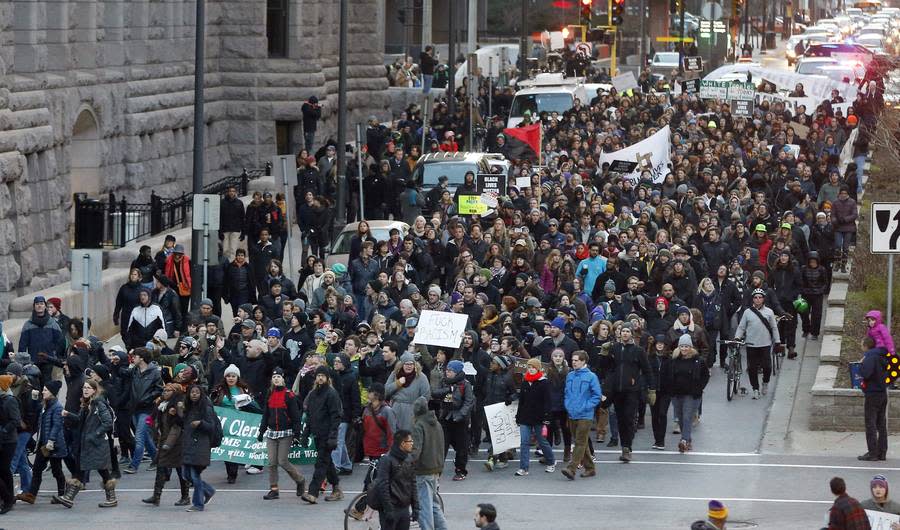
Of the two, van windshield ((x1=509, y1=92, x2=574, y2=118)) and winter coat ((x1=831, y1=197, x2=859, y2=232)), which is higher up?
van windshield ((x1=509, y1=92, x2=574, y2=118))

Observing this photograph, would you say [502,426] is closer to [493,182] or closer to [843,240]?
[843,240]

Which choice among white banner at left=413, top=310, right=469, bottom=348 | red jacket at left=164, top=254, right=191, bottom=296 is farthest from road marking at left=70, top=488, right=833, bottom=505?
red jacket at left=164, top=254, right=191, bottom=296

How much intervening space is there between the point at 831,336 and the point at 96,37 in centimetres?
1393

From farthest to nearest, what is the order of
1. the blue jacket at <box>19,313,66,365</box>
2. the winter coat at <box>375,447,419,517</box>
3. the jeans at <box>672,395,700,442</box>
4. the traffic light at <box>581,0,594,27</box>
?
1. the traffic light at <box>581,0,594,27</box>
2. the blue jacket at <box>19,313,66,365</box>
3. the jeans at <box>672,395,700,442</box>
4. the winter coat at <box>375,447,419,517</box>

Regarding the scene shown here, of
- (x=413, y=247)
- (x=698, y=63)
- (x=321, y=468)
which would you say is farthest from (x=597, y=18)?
(x=321, y=468)

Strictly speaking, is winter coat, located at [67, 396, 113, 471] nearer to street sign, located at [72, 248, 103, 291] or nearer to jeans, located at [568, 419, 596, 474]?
jeans, located at [568, 419, 596, 474]

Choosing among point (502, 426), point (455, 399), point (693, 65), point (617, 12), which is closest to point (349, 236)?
point (502, 426)

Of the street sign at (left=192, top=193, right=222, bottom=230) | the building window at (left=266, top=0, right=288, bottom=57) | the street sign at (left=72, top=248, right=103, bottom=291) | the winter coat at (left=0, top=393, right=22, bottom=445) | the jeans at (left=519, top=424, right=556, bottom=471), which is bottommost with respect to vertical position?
the jeans at (left=519, top=424, right=556, bottom=471)

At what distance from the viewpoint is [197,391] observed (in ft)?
61.5

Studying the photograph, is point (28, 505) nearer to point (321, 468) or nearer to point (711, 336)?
point (321, 468)

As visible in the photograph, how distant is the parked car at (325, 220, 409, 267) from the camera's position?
96.9 ft

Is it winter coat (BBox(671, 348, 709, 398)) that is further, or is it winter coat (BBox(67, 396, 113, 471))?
winter coat (BBox(671, 348, 709, 398))

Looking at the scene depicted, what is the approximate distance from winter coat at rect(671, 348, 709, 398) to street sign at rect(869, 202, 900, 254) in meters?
2.42

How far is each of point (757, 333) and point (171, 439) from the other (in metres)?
7.71
